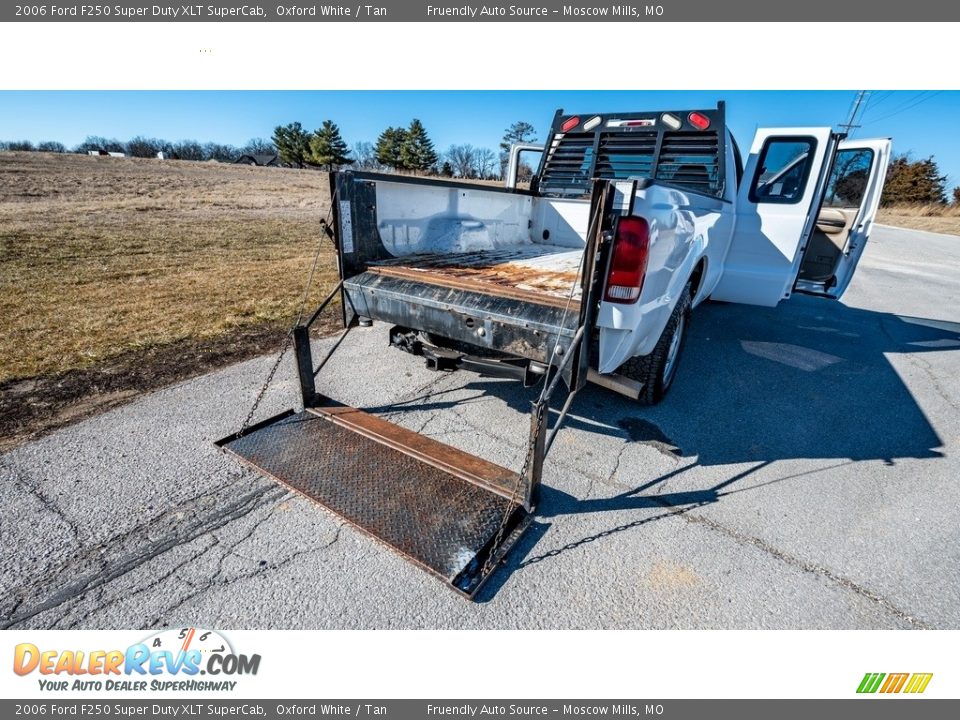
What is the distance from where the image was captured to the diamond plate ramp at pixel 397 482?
234 cm

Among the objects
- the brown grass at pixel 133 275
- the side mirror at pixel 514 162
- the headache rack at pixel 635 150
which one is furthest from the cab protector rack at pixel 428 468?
the side mirror at pixel 514 162

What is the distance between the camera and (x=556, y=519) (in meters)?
2.61

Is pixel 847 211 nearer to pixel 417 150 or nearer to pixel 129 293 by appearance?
pixel 129 293

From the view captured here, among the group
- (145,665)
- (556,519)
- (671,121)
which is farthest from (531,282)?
(671,121)

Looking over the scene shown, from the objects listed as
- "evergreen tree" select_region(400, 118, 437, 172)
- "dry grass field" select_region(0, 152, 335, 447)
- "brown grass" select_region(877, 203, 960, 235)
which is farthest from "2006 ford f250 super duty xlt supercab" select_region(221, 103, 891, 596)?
"evergreen tree" select_region(400, 118, 437, 172)

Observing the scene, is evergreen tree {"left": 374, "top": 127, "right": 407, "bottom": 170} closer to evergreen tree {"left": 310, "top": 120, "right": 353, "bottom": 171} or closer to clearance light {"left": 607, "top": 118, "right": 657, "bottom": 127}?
evergreen tree {"left": 310, "top": 120, "right": 353, "bottom": 171}

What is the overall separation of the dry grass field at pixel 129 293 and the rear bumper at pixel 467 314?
2081 mm

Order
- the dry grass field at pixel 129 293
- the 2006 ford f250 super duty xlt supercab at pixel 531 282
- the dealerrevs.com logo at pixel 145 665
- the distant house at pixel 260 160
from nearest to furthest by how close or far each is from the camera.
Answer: the dealerrevs.com logo at pixel 145 665 < the 2006 ford f250 super duty xlt supercab at pixel 531 282 < the dry grass field at pixel 129 293 < the distant house at pixel 260 160

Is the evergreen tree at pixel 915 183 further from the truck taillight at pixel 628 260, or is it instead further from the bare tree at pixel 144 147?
the bare tree at pixel 144 147

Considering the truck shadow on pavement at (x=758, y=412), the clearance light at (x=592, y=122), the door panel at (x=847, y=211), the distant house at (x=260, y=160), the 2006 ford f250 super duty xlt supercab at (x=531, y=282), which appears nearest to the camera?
the 2006 ford f250 super duty xlt supercab at (x=531, y=282)

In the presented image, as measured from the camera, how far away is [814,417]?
3.98 meters

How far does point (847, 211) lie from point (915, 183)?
151ft

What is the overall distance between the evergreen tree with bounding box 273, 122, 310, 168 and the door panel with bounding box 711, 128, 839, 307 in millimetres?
68092

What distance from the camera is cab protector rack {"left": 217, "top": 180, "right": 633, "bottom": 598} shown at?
236cm
